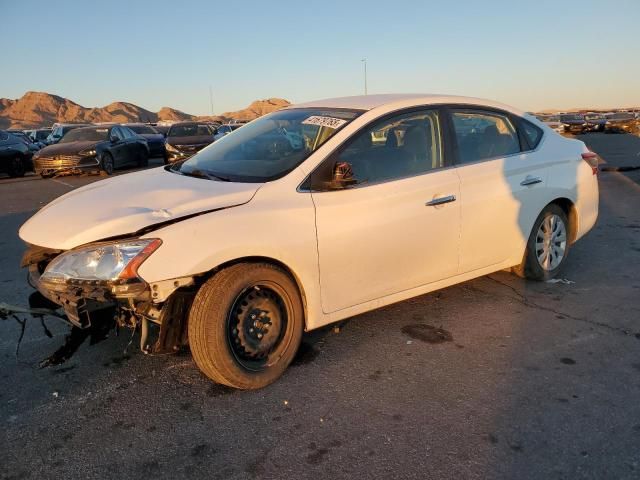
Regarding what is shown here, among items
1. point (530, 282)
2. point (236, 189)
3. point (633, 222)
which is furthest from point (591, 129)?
point (236, 189)

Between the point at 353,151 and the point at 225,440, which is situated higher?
the point at 353,151

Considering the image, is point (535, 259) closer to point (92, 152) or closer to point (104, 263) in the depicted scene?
point (104, 263)

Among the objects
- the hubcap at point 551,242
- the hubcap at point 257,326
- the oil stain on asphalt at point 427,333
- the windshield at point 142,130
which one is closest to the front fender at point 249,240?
the hubcap at point 257,326

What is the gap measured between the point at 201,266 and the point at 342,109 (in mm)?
1705

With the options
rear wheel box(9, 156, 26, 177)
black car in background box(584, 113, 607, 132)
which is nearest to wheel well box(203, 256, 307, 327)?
rear wheel box(9, 156, 26, 177)

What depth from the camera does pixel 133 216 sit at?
118 inches

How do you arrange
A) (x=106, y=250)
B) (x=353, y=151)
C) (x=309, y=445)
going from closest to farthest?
(x=309, y=445)
(x=106, y=250)
(x=353, y=151)

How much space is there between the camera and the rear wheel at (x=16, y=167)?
16.9 metres

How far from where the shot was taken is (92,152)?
15.0 m

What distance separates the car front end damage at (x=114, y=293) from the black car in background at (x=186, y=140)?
1272cm

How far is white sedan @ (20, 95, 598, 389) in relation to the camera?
2951mm

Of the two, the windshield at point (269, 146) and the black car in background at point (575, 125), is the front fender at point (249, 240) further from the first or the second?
the black car in background at point (575, 125)

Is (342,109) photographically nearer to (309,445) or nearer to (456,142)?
(456,142)

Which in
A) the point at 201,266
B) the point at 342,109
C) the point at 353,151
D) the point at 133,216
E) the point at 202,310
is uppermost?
the point at 342,109
